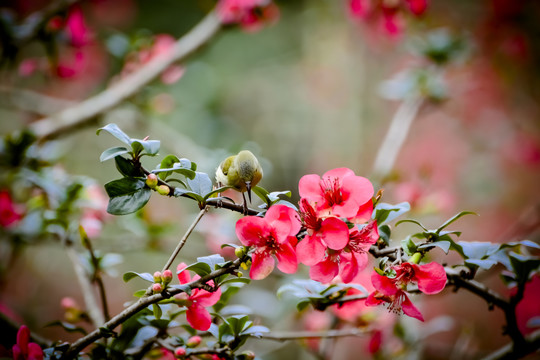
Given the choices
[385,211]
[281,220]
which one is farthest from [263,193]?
[385,211]

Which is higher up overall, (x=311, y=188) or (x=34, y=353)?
(x=311, y=188)

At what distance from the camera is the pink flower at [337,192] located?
46cm

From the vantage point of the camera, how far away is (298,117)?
2.68 m

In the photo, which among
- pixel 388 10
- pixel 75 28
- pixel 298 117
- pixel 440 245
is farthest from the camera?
pixel 298 117

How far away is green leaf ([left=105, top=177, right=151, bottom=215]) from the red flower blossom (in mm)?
830

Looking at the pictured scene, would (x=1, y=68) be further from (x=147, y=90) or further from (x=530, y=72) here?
(x=530, y=72)

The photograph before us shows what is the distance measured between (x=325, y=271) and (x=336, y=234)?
0.05 m

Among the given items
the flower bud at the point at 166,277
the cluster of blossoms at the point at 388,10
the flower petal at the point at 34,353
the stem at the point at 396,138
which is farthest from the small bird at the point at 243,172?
the cluster of blossoms at the point at 388,10

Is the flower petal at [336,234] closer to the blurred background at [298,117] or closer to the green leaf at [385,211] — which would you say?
the green leaf at [385,211]

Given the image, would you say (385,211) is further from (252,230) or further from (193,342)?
(193,342)

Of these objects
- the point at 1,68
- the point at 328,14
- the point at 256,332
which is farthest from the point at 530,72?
the point at 1,68

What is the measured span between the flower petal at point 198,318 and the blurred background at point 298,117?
467 millimetres

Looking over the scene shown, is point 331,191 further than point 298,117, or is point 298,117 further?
point 298,117

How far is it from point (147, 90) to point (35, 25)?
12.9 inches
